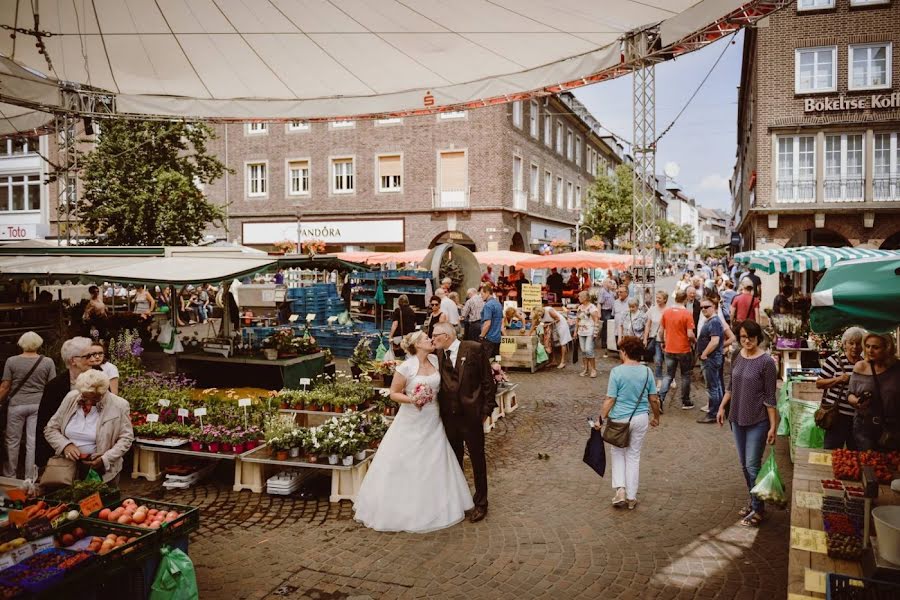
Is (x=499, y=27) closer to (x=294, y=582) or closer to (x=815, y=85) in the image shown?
(x=294, y=582)

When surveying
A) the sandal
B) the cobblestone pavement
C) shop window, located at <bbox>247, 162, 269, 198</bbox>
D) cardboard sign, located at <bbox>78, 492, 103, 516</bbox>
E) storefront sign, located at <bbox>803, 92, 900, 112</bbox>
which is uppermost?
storefront sign, located at <bbox>803, 92, 900, 112</bbox>

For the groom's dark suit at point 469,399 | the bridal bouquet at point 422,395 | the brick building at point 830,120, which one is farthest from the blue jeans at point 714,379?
the brick building at point 830,120

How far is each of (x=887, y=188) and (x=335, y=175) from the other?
878 inches

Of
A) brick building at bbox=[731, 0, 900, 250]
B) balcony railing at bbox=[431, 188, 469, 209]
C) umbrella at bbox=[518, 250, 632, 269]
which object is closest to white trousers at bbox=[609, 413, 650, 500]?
umbrella at bbox=[518, 250, 632, 269]

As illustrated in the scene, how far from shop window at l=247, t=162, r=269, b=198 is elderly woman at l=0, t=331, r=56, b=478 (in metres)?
25.8

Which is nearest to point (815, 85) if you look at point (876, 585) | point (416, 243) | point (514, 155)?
point (514, 155)

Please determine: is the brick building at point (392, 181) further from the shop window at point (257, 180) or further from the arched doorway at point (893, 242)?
the arched doorway at point (893, 242)

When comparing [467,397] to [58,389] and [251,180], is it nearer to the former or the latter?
[58,389]

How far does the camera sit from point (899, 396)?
5.27 m

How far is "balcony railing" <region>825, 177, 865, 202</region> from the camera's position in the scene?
22766 mm

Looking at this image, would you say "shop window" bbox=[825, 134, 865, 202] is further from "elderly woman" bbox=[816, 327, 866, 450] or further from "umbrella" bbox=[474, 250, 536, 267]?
"elderly woman" bbox=[816, 327, 866, 450]

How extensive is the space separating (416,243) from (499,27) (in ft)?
78.5

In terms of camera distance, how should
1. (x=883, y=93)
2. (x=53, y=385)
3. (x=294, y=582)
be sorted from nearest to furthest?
1. (x=294, y=582)
2. (x=53, y=385)
3. (x=883, y=93)

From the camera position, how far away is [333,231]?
30.2 meters
